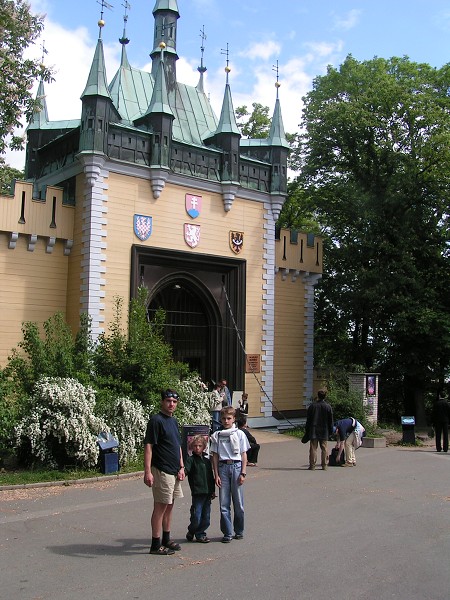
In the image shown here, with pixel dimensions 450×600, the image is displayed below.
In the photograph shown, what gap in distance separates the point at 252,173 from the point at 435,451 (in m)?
10.3

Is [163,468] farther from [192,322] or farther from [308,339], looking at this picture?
[308,339]

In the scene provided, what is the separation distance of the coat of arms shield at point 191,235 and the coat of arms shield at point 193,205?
1.09 feet

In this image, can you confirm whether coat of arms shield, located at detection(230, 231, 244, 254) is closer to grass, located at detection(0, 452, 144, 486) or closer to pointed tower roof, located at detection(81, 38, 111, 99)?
pointed tower roof, located at detection(81, 38, 111, 99)

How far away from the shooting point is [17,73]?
1336 cm

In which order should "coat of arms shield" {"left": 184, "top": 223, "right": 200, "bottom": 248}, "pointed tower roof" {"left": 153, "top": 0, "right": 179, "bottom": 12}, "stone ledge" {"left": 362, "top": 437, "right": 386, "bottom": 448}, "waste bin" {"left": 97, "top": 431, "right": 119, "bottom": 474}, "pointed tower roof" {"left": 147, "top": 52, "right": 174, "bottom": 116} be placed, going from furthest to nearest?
"pointed tower roof" {"left": 153, "top": 0, "right": 179, "bottom": 12} < "coat of arms shield" {"left": 184, "top": 223, "right": 200, "bottom": 248} < "pointed tower roof" {"left": 147, "top": 52, "right": 174, "bottom": 116} < "stone ledge" {"left": 362, "top": 437, "right": 386, "bottom": 448} < "waste bin" {"left": 97, "top": 431, "right": 119, "bottom": 474}

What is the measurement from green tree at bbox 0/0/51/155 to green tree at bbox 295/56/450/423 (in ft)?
44.8

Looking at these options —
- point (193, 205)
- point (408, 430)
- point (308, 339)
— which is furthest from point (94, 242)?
point (408, 430)

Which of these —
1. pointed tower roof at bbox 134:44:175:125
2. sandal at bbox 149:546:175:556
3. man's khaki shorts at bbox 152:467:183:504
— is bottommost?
sandal at bbox 149:546:175:556

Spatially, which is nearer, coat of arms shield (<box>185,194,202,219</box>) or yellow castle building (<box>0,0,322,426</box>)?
yellow castle building (<box>0,0,322,426</box>)

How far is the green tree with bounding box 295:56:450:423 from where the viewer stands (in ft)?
77.1

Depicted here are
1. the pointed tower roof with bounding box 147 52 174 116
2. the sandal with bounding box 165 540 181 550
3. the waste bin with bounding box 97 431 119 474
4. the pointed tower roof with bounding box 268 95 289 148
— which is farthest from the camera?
the pointed tower roof with bounding box 268 95 289 148

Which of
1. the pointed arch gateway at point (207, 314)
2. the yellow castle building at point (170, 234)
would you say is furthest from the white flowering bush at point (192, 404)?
the pointed arch gateway at point (207, 314)

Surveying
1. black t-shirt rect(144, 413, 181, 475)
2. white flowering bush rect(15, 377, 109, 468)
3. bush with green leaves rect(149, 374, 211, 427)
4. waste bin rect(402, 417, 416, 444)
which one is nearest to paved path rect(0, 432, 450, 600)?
black t-shirt rect(144, 413, 181, 475)

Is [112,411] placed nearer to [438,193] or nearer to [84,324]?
[84,324]
